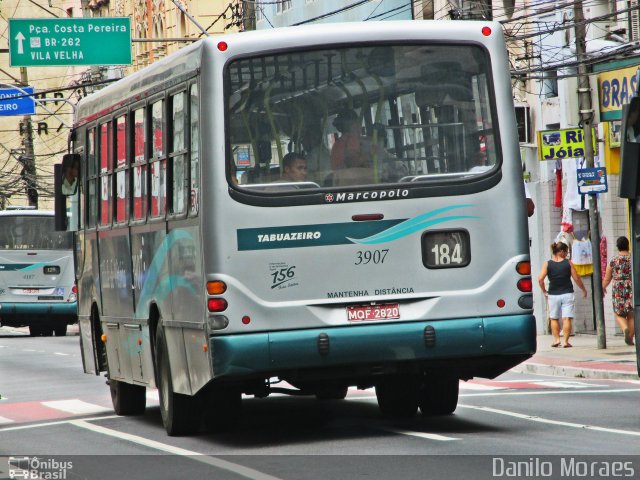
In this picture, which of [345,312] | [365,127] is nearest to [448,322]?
[345,312]

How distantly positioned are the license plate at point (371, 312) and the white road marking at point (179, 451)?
5.14 feet

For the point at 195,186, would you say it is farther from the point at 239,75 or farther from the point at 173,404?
the point at 173,404

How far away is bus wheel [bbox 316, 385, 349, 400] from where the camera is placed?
14617 mm

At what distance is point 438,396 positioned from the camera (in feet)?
51.9

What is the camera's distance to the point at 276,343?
43.9 ft

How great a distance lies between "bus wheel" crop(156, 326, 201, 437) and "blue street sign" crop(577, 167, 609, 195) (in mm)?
12973

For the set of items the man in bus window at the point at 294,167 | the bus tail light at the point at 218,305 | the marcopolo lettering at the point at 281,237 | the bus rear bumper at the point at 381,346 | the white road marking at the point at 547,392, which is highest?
the man in bus window at the point at 294,167

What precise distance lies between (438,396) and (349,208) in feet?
9.53

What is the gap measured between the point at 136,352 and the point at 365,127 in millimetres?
3838

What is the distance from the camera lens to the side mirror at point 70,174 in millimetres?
18797

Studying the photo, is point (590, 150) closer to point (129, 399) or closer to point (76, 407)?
point (76, 407)

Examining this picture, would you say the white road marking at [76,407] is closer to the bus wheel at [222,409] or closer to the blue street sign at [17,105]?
the bus wheel at [222,409]

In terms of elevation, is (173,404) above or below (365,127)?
below

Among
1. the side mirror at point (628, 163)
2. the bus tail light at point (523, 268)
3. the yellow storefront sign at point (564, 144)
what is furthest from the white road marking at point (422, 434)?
the yellow storefront sign at point (564, 144)
